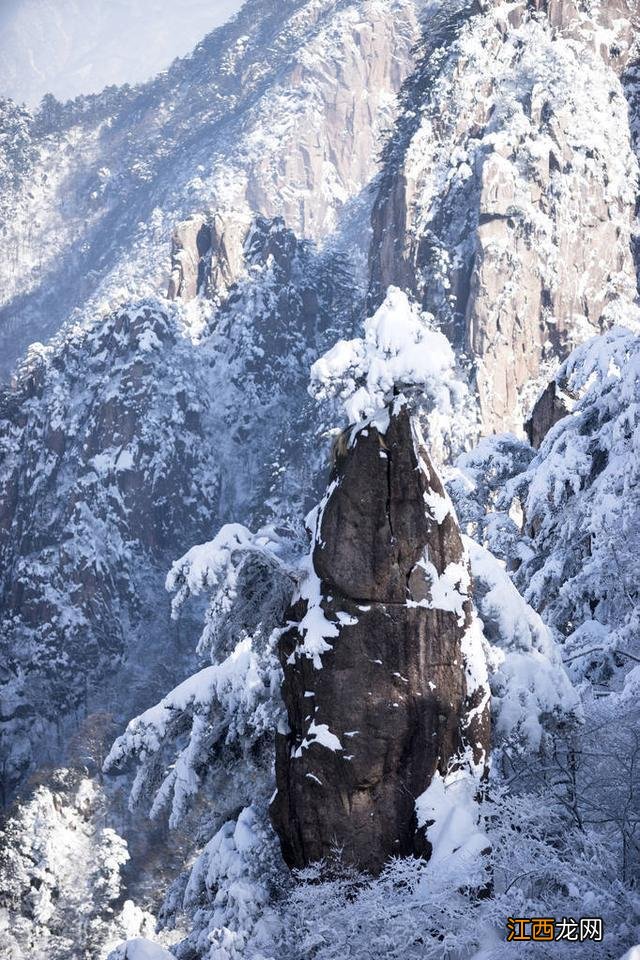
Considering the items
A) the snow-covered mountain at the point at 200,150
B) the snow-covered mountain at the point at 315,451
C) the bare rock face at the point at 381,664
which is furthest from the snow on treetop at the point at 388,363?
the snow-covered mountain at the point at 200,150

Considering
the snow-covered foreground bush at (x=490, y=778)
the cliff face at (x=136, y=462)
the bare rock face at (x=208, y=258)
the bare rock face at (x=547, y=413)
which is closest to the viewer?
the snow-covered foreground bush at (x=490, y=778)

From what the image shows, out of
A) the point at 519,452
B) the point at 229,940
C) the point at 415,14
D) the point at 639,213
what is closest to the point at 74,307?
the point at 415,14

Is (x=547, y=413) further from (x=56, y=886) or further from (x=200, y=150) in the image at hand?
(x=200, y=150)

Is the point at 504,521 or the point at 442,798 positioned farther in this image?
the point at 504,521

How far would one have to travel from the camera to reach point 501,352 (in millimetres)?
73500

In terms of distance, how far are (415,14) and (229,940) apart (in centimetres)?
17491

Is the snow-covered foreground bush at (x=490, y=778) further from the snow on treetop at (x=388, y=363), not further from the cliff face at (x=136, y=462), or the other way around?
the cliff face at (x=136, y=462)

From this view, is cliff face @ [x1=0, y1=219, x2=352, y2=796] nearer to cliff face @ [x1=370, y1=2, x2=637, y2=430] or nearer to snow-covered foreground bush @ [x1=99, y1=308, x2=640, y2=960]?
cliff face @ [x1=370, y1=2, x2=637, y2=430]

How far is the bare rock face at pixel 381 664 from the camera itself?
13.1 metres

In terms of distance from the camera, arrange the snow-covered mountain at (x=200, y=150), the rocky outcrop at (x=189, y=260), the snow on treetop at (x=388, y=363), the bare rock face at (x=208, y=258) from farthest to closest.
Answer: the snow-covered mountain at (x=200, y=150), the rocky outcrop at (x=189, y=260), the bare rock face at (x=208, y=258), the snow on treetop at (x=388, y=363)

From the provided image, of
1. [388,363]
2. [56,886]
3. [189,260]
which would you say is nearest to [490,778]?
[388,363]

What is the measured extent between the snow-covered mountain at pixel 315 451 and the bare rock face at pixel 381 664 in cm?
6

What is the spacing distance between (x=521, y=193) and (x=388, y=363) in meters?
36.7

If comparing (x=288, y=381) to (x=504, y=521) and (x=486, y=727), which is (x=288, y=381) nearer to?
(x=504, y=521)
